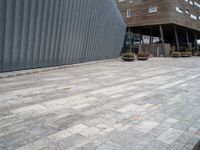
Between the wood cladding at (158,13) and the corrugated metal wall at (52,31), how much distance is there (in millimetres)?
10546

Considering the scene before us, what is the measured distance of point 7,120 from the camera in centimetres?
325

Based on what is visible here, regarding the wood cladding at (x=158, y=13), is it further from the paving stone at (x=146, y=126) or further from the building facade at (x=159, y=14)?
the paving stone at (x=146, y=126)

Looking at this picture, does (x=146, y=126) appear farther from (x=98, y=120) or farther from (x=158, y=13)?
(x=158, y=13)

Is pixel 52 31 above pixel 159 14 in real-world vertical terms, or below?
below

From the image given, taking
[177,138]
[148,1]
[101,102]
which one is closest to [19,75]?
[101,102]

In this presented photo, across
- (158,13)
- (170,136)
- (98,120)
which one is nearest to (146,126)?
(170,136)

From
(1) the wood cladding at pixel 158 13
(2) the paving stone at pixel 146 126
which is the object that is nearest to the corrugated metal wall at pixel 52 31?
(2) the paving stone at pixel 146 126

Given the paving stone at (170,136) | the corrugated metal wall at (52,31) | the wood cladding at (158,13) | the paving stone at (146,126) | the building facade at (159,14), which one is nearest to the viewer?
the paving stone at (170,136)

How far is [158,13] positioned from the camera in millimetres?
24750

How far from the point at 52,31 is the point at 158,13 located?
1828 cm

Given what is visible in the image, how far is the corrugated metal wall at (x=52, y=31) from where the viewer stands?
8023 millimetres

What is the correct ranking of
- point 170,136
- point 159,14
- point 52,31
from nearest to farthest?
point 170,136 < point 52,31 < point 159,14

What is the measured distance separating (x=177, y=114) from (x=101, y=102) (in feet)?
5.29

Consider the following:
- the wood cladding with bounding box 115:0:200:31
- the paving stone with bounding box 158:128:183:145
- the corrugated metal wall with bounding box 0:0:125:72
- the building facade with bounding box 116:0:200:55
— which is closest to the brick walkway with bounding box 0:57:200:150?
the paving stone with bounding box 158:128:183:145
